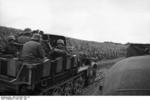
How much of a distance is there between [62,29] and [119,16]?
1.17 metres

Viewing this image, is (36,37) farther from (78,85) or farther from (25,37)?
(78,85)

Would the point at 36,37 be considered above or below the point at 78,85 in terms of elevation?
above

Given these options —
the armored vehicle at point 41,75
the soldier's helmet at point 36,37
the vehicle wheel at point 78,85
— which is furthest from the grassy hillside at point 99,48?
the soldier's helmet at point 36,37

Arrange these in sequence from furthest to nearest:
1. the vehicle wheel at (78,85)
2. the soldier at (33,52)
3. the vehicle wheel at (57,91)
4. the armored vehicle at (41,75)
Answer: the vehicle wheel at (78,85) < the vehicle wheel at (57,91) < the soldier at (33,52) < the armored vehicle at (41,75)

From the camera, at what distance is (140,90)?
10.5 feet

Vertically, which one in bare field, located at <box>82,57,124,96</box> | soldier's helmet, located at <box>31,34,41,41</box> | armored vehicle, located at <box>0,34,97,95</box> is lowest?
bare field, located at <box>82,57,124,96</box>

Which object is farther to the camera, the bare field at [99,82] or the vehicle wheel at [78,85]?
the bare field at [99,82]

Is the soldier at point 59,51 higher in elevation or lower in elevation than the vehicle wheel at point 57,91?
higher

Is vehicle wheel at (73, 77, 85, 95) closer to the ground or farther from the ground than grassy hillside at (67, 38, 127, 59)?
closer to the ground

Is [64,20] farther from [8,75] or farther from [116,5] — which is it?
[8,75]

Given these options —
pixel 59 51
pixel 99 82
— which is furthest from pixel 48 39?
pixel 99 82

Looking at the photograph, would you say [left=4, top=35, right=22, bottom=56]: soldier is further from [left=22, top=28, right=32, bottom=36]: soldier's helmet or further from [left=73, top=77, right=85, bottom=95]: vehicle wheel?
[left=73, top=77, right=85, bottom=95]: vehicle wheel

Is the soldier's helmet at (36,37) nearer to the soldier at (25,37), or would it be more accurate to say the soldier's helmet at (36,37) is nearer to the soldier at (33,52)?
the soldier at (33,52)

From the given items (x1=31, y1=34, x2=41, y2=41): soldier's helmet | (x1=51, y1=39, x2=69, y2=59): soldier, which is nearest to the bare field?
(x1=51, y1=39, x2=69, y2=59): soldier
